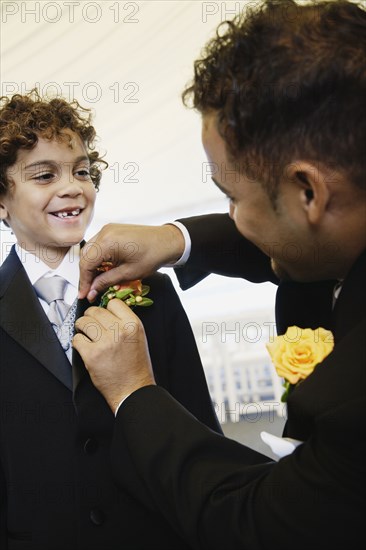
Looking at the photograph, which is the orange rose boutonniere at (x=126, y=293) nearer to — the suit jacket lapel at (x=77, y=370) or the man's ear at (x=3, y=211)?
the suit jacket lapel at (x=77, y=370)

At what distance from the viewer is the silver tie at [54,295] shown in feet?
3.73

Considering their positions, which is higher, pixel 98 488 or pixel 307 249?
pixel 307 249

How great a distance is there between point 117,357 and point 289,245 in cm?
30

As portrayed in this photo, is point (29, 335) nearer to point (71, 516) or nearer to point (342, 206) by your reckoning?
point (71, 516)

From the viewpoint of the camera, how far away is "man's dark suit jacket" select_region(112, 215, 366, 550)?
677 millimetres

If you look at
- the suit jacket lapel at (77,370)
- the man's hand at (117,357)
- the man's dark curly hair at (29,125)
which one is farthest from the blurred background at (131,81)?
the man's hand at (117,357)

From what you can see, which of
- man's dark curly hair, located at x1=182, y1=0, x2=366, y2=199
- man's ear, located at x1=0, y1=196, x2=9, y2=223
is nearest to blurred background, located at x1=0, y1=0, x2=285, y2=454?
man's ear, located at x1=0, y1=196, x2=9, y2=223

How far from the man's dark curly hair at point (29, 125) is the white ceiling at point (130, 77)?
150 centimetres

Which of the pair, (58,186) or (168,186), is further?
(168,186)

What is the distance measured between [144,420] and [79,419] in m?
0.28

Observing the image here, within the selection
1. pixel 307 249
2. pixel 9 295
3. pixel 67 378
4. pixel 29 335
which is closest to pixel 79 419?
pixel 67 378

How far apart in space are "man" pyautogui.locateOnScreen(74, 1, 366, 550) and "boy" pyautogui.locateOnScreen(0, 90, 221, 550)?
26cm

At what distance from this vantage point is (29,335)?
3.61 ft

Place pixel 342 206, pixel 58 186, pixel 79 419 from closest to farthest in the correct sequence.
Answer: pixel 342 206 → pixel 79 419 → pixel 58 186
